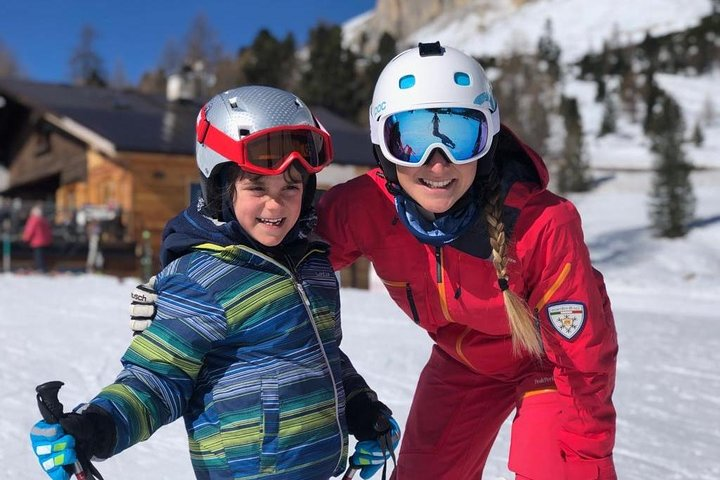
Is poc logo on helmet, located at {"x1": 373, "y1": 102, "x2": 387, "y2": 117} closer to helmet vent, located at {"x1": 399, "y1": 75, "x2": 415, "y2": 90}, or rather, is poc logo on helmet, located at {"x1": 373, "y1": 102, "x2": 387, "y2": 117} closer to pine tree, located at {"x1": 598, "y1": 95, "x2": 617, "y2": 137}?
helmet vent, located at {"x1": 399, "y1": 75, "x2": 415, "y2": 90}

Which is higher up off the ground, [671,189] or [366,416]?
[671,189]

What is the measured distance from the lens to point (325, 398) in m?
2.10

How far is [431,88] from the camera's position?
7.44 ft

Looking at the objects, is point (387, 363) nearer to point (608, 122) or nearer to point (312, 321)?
point (312, 321)

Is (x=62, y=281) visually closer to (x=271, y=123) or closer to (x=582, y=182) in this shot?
(x=271, y=123)

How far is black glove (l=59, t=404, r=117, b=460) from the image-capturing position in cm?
167

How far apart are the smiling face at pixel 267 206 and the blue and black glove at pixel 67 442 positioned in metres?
0.66

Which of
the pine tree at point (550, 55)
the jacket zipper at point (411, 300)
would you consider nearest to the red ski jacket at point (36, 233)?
the jacket zipper at point (411, 300)

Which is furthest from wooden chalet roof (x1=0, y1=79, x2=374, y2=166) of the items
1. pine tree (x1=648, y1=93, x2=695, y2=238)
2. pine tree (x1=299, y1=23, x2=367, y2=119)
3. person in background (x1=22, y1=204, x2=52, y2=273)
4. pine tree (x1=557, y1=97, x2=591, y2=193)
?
pine tree (x1=299, y1=23, x2=367, y2=119)

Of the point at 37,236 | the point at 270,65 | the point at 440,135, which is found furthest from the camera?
the point at 270,65

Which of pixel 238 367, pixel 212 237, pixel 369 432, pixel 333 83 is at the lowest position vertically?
pixel 369 432

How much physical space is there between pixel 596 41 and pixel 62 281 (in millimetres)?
72134

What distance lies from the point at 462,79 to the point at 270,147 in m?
0.63

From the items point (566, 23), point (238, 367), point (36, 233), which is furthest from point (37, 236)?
point (566, 23)
